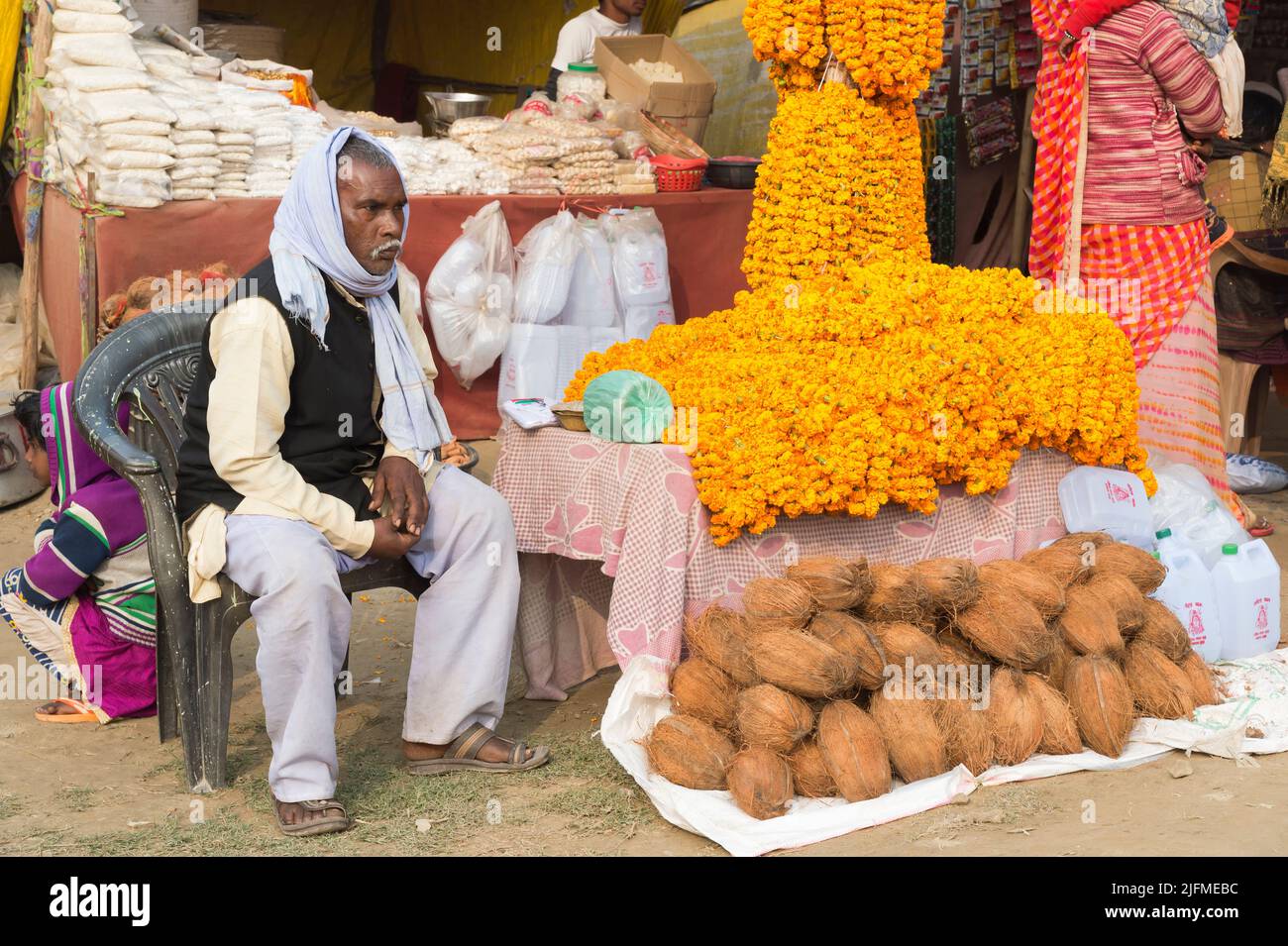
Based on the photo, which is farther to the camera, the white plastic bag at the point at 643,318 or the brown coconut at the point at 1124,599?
the white plastic bag at the point at 643,318

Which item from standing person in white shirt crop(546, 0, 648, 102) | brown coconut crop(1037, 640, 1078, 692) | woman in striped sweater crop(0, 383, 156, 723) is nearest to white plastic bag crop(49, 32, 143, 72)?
standing person in white shirt crop(546, 0, 648, 102)

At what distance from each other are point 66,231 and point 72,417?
2.96m

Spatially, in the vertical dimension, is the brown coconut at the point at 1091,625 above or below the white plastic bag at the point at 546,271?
below

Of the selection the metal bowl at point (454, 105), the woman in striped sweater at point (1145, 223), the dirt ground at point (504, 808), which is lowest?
the dirt ground at point (504, 808)

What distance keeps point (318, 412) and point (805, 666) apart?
1.41 m

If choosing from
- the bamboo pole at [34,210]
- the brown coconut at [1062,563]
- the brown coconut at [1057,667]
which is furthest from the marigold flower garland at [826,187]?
the bamboo pole at [34,210]

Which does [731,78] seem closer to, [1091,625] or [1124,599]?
[1124,599]

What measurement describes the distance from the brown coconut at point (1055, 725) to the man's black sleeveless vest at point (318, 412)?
1831 millimetres

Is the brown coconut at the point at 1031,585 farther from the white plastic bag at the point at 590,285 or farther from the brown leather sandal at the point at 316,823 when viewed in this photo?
the white plastic bag at the point at 590,285

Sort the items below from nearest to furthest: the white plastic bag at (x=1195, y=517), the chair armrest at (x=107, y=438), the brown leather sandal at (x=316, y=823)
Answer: the brown leather sandal at (x=316, y=823), the chair armrest at (x=107, y=438), the white plastic bag at (x=1195, y=517)

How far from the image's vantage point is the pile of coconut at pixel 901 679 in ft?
11.2

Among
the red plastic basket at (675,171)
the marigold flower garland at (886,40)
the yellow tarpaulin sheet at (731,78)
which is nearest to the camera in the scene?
the marigold flower garland at (886,40)

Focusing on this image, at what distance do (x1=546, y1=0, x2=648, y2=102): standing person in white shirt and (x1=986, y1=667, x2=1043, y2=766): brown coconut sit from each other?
5.89 m

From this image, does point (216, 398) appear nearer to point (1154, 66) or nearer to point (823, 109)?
point (823, 109)
